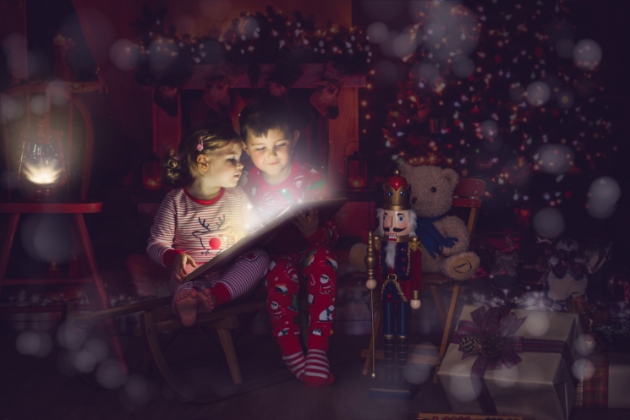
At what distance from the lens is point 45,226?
10.2 ft

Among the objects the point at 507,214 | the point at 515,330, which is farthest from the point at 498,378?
the point at 507,214

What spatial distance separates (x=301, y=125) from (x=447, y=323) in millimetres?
1528

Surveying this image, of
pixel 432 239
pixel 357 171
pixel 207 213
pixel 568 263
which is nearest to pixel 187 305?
pixel 207 213

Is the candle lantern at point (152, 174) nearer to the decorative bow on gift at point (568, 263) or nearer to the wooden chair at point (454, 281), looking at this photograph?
the wooden chair at point (454, 281)

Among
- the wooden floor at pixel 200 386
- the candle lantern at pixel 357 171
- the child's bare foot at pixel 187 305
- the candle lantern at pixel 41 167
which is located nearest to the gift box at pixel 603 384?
the wooden floor at pixel 200 386

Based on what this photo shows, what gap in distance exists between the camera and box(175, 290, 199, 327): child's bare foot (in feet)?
6.34

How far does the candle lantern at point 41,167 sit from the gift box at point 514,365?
1857mm

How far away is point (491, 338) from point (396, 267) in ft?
1.38

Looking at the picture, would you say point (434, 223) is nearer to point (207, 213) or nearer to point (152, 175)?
point (207, 213)

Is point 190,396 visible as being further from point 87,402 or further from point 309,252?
point 309,252

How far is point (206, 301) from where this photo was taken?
1.97m

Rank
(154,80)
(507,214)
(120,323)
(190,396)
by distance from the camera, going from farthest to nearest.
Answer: (507,214)
(154,80)
(120,323)
(190,396)

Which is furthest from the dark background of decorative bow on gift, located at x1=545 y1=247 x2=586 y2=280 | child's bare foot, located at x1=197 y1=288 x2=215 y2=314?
child's bare foot, located at x1=197 y1=288 x2=215 y2=314

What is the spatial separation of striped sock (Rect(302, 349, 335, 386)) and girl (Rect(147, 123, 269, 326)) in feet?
1.24
